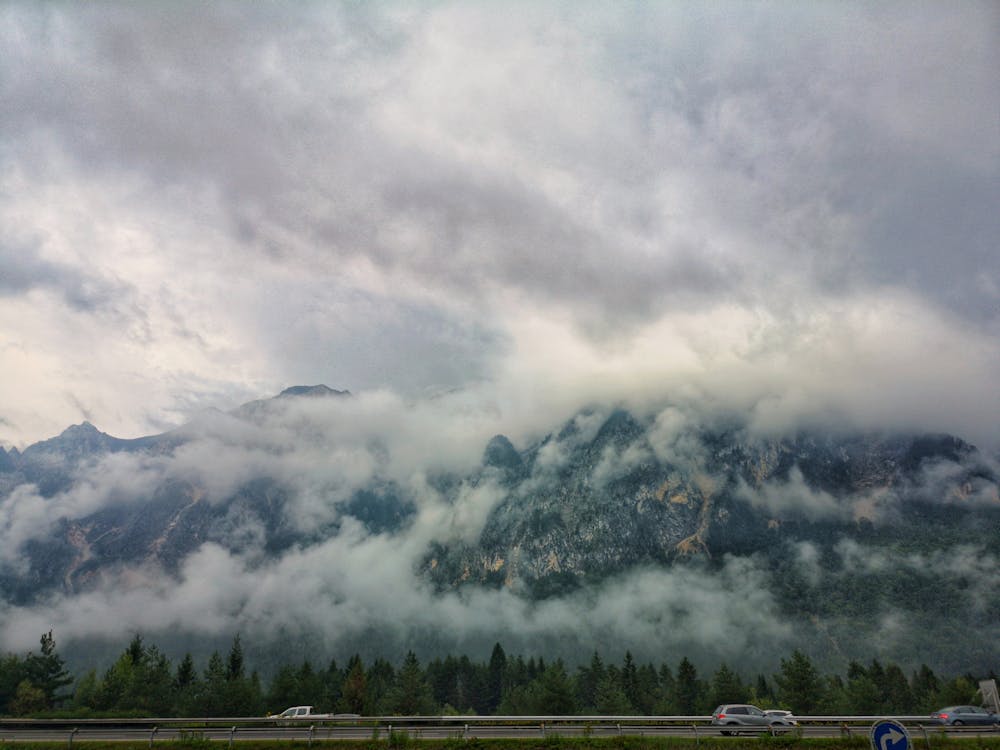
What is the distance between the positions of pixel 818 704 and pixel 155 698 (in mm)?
107214

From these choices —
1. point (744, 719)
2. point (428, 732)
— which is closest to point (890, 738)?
point (428, 732)

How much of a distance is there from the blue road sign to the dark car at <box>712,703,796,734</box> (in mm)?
25472

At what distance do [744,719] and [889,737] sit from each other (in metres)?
30.2

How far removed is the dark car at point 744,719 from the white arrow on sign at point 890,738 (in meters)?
25.5

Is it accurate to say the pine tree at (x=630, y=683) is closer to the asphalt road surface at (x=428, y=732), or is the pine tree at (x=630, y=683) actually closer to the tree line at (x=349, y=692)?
the tree line at (x=349, y=692)

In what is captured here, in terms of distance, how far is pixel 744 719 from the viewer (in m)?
44.9

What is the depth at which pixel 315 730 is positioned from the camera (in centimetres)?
3931

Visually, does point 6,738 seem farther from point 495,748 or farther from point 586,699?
point 586,699

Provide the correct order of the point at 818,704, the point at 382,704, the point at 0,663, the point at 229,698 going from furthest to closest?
1. the point at 382,704
2. the point at 818,704
3. the point at 0,663
4. the point at 229,698

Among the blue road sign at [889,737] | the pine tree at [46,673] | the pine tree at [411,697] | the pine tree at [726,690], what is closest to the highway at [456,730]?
the blue road sign at [889,737]

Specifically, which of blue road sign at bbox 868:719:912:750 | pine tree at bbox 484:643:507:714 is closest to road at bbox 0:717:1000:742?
blue road sign at bbox 868:719:912:750

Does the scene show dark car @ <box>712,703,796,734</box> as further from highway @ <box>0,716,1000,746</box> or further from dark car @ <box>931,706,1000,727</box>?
dark car @ <box>931,706,1000,727</box>

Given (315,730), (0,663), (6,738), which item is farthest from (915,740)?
(0,663)

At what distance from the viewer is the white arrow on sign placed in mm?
18375
